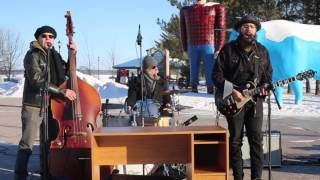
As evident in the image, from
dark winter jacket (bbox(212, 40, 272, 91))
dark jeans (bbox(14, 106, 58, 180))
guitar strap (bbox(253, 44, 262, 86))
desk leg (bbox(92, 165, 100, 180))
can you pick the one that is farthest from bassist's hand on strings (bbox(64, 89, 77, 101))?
guitar strap (bbox(253, 44, 262, 86))

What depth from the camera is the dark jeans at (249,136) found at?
522 centimetres

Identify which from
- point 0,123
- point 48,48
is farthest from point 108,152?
point 0,123

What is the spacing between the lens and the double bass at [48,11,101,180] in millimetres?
5609

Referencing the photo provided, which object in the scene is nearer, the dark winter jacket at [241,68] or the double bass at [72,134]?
the dark winter jacket at [241,68]

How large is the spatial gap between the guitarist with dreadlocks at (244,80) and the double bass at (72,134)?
5.10 ft

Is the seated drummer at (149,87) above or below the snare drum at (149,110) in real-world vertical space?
above

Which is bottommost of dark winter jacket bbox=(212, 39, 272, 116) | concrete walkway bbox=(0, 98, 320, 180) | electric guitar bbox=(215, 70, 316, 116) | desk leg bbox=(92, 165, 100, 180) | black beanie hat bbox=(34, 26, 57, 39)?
concrete walkway bbox=(0, 98, 320, 180)

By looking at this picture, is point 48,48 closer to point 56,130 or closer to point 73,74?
point 73,74

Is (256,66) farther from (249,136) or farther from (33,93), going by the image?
(33,93)

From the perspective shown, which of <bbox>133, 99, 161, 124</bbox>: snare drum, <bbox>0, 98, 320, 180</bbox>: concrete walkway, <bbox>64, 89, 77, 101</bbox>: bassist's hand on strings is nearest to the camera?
<bbox>64, 89, 77, 101</bbox>: bassist's hand on strings

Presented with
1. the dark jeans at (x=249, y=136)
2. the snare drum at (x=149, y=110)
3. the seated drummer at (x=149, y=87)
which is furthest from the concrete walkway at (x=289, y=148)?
the dark jeans at (x=249, y=136)

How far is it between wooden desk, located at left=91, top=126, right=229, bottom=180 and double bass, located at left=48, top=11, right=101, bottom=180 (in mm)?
698

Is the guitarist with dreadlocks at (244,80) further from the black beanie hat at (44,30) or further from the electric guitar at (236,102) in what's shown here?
the black beanie hat at (44,30)

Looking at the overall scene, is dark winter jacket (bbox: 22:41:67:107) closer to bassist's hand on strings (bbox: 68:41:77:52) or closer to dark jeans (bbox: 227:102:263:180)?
bassist's hand on strings (bbox: 68:41:77:52)
